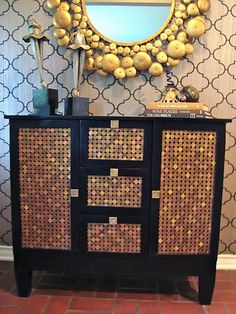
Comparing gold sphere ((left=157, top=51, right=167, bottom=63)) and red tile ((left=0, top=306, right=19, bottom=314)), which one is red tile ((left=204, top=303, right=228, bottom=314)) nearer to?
red tile ((left=0, top=306, right=19, bottom=314))

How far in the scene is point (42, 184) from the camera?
167 cm

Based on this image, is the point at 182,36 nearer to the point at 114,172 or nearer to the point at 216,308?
the point at 114,172

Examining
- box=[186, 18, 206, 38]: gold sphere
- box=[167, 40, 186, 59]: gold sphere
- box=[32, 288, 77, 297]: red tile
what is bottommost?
box=[32, 288, 77, 297]: red tile

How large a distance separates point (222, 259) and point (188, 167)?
937 mm

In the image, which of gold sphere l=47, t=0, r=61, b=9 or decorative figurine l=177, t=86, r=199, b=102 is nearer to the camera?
decorative figurine l=177, t=86, r=199, b=102

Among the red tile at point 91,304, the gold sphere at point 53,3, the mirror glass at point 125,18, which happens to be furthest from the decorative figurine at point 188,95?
the red tile at point 91,304

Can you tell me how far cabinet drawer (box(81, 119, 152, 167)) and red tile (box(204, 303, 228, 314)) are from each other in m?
0.87

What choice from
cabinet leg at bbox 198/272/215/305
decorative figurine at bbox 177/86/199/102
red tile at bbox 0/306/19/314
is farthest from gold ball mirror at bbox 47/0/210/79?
red tile at bbox 0/306/19/314

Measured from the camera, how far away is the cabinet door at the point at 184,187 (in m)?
1.59

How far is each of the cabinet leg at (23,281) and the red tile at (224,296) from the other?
1.07 meters

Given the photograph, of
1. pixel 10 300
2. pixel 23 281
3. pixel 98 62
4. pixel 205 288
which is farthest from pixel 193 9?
pixel 10 300

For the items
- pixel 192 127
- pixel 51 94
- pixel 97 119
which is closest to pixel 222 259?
pixel 192 127

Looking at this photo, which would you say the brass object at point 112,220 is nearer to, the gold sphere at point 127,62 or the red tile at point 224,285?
the red tile at point 224,285

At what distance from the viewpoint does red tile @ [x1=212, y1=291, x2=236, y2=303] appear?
5.90 feet
